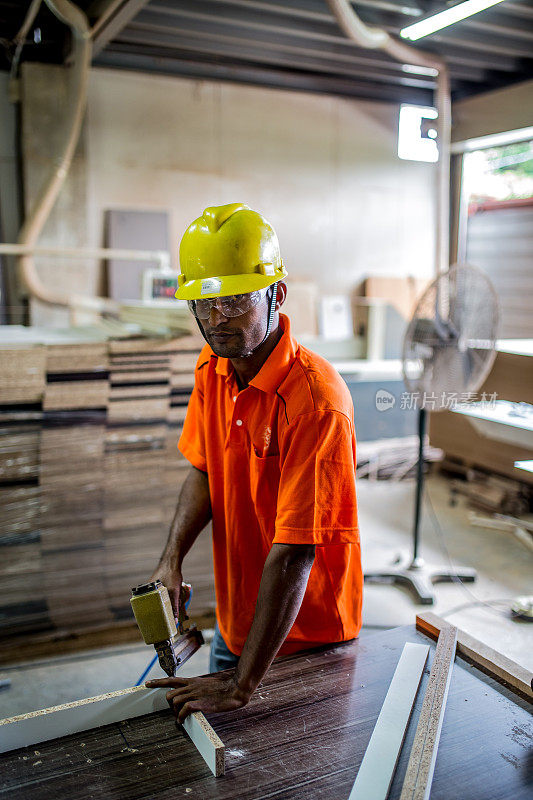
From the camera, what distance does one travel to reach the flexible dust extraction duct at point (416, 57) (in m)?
4.02

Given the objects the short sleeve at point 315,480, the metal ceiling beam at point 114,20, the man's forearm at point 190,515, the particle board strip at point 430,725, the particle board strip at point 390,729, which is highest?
the metal ceiling beam at point 114,20

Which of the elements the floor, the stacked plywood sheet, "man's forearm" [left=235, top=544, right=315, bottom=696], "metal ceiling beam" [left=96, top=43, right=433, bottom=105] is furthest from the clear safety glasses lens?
"metal ceiling beam" [left=96, top=43, right=433, bottom=105]

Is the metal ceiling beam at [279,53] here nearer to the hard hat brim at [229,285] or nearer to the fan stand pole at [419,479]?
the fan stand pole at [419,479]

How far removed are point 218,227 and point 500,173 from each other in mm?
5440

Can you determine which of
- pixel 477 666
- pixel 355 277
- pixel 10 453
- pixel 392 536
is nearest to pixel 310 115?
pixel 355 277

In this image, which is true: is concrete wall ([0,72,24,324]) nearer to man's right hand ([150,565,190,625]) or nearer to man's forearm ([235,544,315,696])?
man's right hand ([150,565,190,625])

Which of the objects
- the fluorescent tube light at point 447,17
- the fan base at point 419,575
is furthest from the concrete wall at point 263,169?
the fluorescent tube light at point 447,17

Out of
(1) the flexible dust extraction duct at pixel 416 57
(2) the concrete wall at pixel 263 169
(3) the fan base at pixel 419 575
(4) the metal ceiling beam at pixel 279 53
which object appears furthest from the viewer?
(2) the concrete wall at pixel 263 169

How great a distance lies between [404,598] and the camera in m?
4.24

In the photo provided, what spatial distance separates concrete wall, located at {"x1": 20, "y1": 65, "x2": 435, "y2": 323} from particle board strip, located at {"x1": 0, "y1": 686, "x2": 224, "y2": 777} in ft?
15.1

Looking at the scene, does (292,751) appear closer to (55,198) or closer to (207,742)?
(207,742)

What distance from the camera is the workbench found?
50.6 inches

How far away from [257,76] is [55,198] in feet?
7.20

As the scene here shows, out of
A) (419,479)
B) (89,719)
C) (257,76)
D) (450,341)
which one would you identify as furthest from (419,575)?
(257,76)
